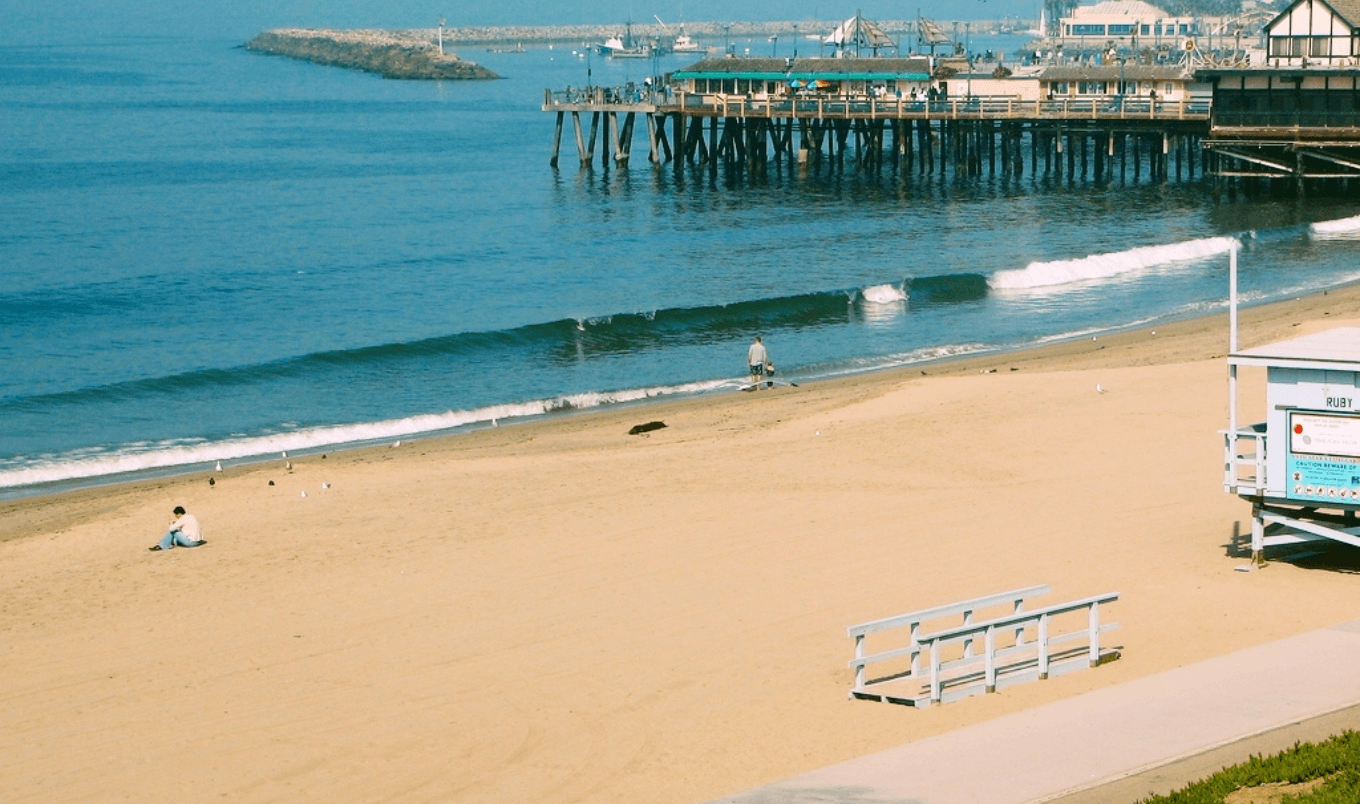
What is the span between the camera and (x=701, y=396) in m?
28.6

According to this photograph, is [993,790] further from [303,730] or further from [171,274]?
[171,274]

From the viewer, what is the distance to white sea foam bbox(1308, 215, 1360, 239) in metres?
46.2

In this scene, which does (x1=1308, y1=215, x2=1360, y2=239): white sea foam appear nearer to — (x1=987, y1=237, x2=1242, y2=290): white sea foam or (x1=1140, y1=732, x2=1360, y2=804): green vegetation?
(x1=987, y1=237, x2=1242, y2=290): white sea foam

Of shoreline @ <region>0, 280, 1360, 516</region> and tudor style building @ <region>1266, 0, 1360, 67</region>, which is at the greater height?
tudor style building @ <region>1266, 0, 1360, 67</region>

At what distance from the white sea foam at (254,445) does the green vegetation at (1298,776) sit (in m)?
18.5

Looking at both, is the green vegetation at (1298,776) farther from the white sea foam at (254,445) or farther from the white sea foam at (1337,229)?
the white sea foam at (1337,229)

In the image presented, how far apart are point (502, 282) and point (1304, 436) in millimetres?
32275

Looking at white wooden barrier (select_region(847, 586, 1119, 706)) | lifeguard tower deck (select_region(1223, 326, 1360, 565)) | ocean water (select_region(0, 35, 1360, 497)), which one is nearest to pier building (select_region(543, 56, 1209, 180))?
ocean water (select_region(0, 35, 1360, 497))

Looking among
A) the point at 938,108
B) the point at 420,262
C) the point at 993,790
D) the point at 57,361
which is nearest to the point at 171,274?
the point at 420,262

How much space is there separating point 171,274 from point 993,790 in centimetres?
4037

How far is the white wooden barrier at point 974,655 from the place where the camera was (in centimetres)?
1167

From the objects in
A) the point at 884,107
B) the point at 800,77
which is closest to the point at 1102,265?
the point at 884,107

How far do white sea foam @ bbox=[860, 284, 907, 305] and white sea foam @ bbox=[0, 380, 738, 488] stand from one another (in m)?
11.2

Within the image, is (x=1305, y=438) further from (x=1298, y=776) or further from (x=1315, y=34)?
(x=1315, y=34)
